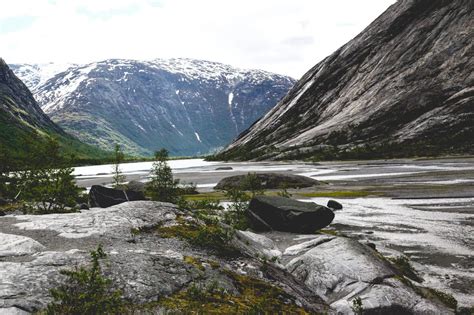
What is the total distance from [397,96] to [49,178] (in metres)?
146

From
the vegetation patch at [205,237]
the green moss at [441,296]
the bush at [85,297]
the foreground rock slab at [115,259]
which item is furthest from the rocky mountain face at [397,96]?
the bush at [85,297]

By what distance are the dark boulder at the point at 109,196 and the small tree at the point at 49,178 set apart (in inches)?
322

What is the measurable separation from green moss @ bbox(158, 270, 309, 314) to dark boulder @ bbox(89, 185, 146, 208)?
Result: 21.2 metres

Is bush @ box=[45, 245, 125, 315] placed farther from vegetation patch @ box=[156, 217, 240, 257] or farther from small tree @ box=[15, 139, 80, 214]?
small tree @ box=[15, 139, 80, 214]

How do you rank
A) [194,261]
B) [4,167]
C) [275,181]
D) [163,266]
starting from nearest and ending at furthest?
[163,266] < [194,261] < [4,167] < [275,181]

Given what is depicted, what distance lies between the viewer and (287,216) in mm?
21750

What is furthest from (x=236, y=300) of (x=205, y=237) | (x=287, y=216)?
(x=287, y=216)

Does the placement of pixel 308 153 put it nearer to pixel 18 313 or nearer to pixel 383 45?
pixel 383 45

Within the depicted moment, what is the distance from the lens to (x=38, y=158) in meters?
20.8

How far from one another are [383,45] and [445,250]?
597ft

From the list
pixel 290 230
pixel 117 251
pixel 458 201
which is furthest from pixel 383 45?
pixel 117 251

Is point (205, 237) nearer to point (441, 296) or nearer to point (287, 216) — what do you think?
point (441, 296)

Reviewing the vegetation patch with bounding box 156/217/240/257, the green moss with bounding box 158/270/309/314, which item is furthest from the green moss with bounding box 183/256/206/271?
the vegetation patch with bounding box 156/217/240/257

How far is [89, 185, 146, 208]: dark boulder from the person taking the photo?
97.6 ft
